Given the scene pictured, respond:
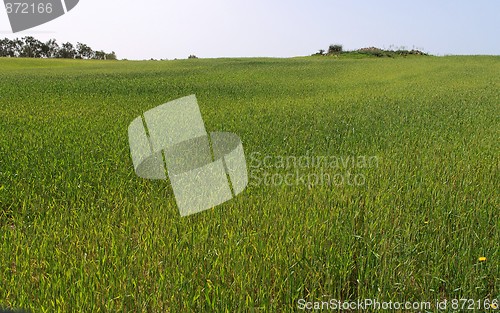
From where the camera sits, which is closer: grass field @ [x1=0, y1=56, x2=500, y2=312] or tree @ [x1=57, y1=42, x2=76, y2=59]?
grass field @ [x1=0, y1=56, x2=500, y2=312]

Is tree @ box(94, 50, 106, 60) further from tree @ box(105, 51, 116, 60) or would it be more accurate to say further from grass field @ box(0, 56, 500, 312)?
grass field @ box(0, 56, 500, 312)

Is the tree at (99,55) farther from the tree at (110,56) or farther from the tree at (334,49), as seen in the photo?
the tree at (334,49)

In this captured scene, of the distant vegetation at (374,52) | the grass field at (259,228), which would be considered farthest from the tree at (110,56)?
the grass field at (259,228)

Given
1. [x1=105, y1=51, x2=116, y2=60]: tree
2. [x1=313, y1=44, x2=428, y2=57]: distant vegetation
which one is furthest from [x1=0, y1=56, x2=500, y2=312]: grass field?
[x1=105, y1=51, x2=116, y2=60]: tree

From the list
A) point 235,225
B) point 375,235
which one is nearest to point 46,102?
point 235,225

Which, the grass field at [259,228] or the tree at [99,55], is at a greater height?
the tree at [99,55]

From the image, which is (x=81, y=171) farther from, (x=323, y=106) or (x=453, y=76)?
(x=453, y=76)

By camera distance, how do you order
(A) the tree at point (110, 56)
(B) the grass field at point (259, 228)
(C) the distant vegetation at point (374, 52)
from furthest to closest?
(A) the tree at point (110, 56)
(C) the distant vegetation at point (374, 52)
(B) the grass field at point (259, 228)

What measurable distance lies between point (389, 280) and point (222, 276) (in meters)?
1.09

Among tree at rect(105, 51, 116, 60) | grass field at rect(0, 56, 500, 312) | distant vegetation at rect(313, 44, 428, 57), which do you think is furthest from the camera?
tree at rect(105, 51, 116, 60)

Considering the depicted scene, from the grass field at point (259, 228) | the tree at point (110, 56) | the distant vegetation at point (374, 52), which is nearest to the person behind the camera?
the grass field at point (259, 228)

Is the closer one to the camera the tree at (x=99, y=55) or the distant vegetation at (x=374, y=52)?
the distant vegetation at (x=374, y=52)

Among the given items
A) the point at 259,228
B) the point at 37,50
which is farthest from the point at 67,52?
the point at 259,228

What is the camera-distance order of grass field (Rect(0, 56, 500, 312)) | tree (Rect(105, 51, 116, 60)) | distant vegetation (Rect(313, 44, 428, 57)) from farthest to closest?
tree (Rect(105, 51, 116, 60)) < distant vegetation (Rect(313, 44, 428, 57)) < grass field (Rect(0, 56, 500, 312))
